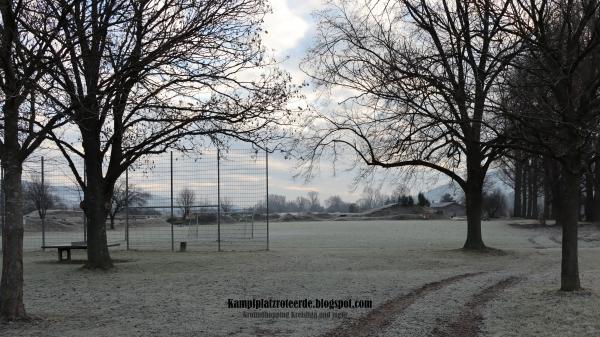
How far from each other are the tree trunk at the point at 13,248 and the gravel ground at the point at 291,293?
0.33 metres

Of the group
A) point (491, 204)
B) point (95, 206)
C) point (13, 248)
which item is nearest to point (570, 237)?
point (13, 248)

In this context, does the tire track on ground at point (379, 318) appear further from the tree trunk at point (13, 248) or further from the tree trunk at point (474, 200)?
the tree trunk at point (474, 200)

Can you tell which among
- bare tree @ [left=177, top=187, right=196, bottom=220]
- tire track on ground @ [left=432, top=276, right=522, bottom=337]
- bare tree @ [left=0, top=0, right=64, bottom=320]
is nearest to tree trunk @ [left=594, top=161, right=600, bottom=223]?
bare tree @ [left=177, top=187, right=196, bottom=220]

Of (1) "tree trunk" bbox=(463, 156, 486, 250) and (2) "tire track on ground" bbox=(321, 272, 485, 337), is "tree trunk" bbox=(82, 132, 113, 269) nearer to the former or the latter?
(2) "tire track on ground" bbox=(321, 272, 485, 337)

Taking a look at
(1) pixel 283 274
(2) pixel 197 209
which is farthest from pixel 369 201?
(1) pixel 283 274

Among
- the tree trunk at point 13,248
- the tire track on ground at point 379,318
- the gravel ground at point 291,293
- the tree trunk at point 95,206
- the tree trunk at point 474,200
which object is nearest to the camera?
the tire track on ground at point 379,318

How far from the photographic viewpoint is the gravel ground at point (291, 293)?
7438 millimetres

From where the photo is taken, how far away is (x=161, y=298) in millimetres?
9805

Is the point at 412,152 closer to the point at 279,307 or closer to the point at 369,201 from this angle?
the point at 279,307

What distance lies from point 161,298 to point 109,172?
6.20m

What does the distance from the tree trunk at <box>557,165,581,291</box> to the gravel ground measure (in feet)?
1.00

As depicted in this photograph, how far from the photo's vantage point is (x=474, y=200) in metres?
19.3

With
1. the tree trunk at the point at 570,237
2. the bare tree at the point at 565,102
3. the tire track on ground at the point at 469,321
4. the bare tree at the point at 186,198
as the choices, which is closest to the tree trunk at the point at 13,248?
the tire track on ground at the point at 469,321

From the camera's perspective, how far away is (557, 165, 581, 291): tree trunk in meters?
9.98
